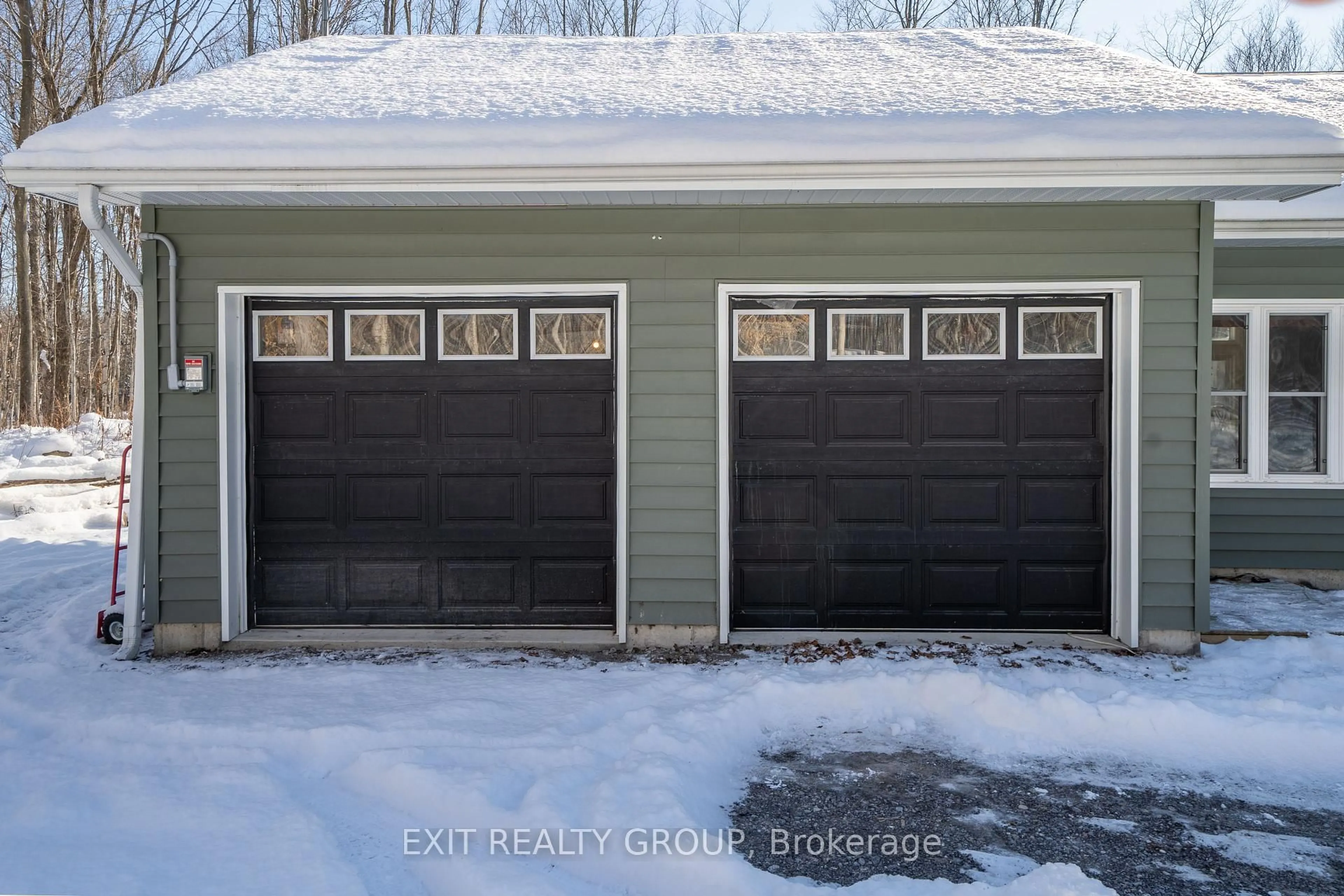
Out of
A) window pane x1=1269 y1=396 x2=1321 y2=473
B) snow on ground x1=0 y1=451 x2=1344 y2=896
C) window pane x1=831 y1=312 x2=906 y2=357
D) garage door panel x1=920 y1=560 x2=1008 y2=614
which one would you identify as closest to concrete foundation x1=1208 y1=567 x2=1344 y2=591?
window pane x1=1269 y1=396 x2=1321 y2=473

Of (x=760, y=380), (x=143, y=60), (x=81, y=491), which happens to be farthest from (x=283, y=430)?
(x=143, y=60)

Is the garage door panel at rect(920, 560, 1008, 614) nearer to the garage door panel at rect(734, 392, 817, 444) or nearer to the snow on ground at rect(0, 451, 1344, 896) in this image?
the snow on ground at rect(0, 451, 1344, 896)

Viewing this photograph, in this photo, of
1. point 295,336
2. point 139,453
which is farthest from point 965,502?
point 139,453

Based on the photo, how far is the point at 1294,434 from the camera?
714cm

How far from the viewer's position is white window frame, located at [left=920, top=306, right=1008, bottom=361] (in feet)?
17.8

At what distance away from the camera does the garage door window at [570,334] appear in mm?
5457

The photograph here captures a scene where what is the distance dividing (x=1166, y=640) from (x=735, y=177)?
3.63 meters

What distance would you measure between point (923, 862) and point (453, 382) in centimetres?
378

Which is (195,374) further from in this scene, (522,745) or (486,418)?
(522,745)

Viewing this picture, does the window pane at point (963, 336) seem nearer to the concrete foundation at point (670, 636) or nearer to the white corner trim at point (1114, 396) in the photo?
the white corner trim at point (1114, 396)

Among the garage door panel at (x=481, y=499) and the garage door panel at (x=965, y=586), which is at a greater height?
the garage door panel at (x=481, y=499)

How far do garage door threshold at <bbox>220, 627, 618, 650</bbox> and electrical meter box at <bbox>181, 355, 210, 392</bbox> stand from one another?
4.96ft

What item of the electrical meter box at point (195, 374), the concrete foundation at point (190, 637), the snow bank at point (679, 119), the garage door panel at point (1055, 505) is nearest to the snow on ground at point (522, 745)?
the concrete foundation at point (190, 637)

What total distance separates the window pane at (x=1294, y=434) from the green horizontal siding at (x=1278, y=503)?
0.72 feet
